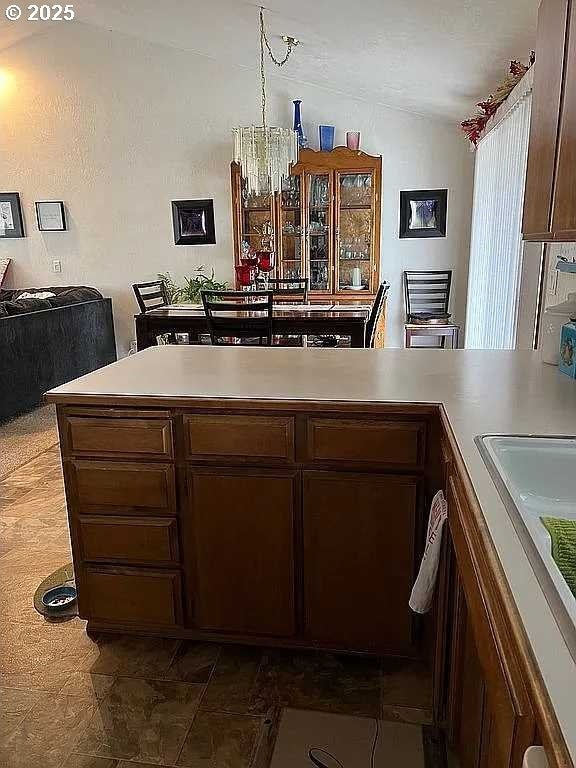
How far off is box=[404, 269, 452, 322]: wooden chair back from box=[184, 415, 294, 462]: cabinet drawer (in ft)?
14.6

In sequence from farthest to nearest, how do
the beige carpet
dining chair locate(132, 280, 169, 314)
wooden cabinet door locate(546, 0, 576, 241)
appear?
dining chair locate(132, 280, 169, 314)
the beige carpet
wooden cabinet door locate(546, 0, 576, 241)

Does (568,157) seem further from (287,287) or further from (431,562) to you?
(287,287)

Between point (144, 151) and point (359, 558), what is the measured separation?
5515 mm

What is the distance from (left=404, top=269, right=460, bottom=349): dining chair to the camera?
19.4 ft

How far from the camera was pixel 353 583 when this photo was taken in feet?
6.01

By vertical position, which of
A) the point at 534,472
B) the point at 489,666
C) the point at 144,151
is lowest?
the point at 489,666

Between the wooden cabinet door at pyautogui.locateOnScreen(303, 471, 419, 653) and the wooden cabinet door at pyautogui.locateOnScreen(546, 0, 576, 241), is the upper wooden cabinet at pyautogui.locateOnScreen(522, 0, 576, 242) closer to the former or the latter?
the wooden cabinet door at pyautogui.locateOnScreen(546, 0, 576, 241)

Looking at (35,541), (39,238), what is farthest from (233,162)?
(35,541)

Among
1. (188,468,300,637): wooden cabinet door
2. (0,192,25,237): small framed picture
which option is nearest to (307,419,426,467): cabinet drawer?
(188,468,300,637): wooden cabinet door

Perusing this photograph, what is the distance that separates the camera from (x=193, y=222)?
623 cm

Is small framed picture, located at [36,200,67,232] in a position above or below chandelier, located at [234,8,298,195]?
below

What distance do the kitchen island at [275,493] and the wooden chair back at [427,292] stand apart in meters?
4.07

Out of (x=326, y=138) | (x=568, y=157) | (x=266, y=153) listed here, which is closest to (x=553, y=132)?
(x=568, y=157)

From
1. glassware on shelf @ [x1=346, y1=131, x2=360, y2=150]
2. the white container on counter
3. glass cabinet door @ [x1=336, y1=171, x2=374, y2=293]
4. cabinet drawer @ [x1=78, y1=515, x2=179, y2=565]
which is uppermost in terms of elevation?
glassware on shelf @ [x1=346, y1=131, x2=360, y2=150]
